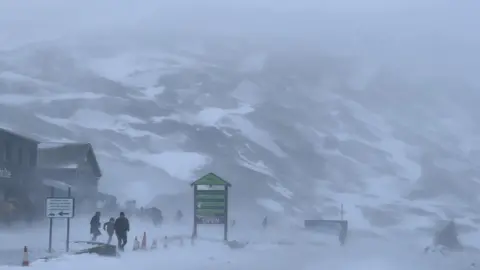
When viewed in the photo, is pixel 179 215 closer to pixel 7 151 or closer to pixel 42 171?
pixel 42 171

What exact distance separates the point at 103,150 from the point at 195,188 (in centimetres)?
287

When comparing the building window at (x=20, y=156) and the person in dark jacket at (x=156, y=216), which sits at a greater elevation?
the building window at (x=20, y=156)

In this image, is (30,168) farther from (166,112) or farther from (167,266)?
(167,266)

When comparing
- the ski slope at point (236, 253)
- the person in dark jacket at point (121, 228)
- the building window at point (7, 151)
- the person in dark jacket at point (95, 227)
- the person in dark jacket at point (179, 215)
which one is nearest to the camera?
the ski slope at point (236, 253)

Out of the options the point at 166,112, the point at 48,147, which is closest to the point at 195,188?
the point at 166,112

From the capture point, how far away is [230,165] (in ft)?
61.2

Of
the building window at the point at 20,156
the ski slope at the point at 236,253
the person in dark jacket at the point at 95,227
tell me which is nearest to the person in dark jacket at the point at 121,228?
the ski slope at the point at 236,253

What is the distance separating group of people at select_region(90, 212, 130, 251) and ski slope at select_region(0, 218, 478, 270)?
0.90 ft

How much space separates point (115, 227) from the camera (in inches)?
623

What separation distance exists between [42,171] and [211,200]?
4399 millimetres

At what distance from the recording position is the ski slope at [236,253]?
13.9 metres


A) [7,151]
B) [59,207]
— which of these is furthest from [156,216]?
[59,207]

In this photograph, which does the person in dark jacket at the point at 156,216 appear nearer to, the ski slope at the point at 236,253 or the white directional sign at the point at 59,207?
the ski slope at the point at 236,253

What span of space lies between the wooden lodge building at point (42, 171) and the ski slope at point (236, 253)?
737 mm
